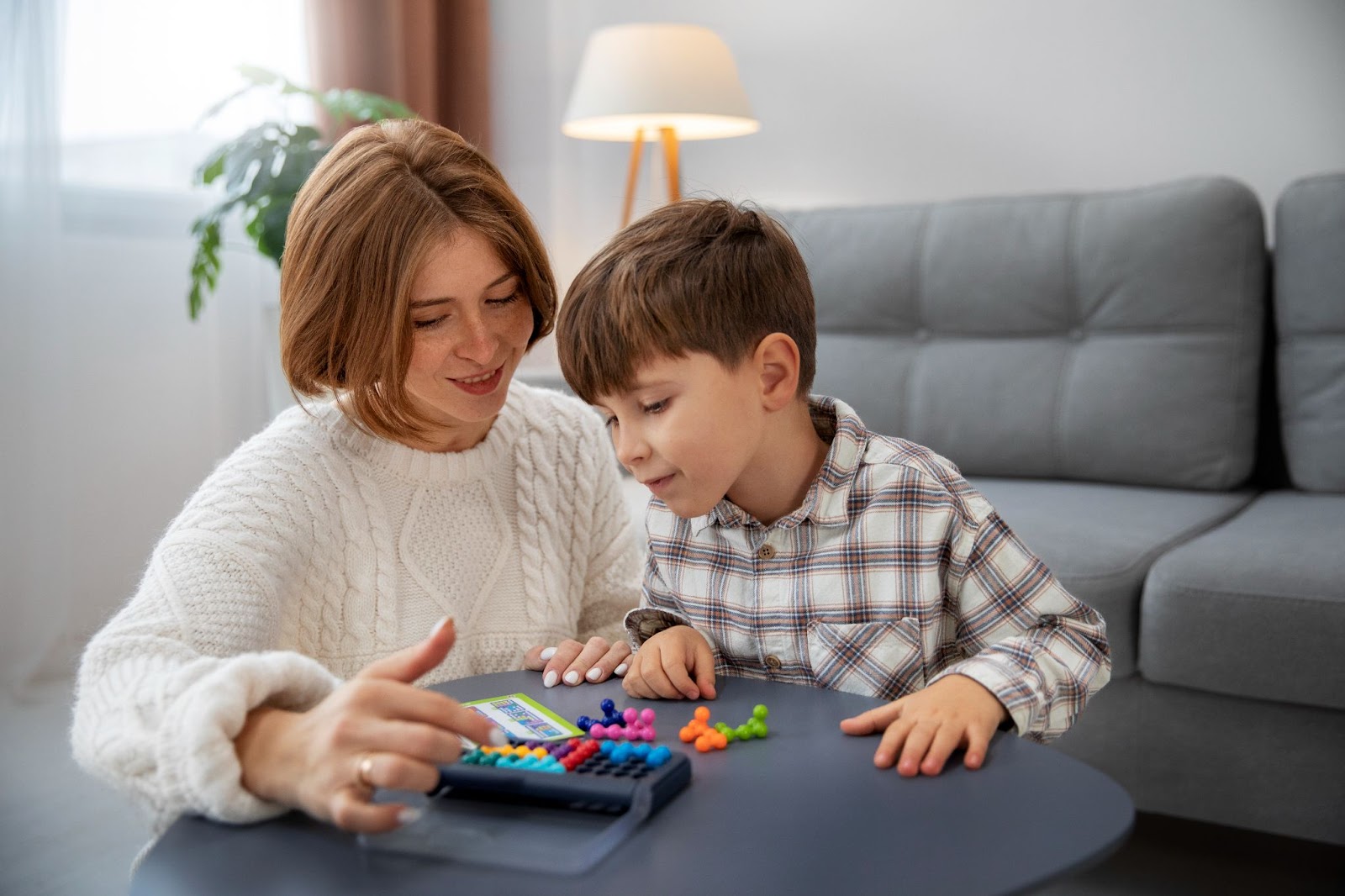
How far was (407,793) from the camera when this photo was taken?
2.56 feet

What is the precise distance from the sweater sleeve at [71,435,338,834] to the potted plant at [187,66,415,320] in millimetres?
1689

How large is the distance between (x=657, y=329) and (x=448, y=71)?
9.27 feet

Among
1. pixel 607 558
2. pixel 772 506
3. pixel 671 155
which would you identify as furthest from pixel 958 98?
pixel 772 506

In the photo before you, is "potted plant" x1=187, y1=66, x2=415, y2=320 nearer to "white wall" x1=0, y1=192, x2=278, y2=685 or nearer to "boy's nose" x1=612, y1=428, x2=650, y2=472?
"white wall" x1=0, y1=192, x2=278, y2=685

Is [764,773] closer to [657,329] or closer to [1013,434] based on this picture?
[657,329]

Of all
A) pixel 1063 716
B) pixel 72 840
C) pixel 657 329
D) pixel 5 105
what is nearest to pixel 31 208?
pixel 5 105

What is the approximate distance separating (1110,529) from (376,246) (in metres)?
1.34

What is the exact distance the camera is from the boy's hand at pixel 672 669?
3.15 feet

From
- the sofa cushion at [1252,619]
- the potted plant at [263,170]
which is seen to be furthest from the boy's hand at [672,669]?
the potted plant at [263,170]

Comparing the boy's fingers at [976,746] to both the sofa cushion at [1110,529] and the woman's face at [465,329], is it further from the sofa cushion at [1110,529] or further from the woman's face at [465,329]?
the sofa cushion at [1110,529]

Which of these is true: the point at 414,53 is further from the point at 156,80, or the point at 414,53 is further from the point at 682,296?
the point at 682,296

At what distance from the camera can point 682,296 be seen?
104cm

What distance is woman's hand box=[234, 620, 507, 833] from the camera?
706mm

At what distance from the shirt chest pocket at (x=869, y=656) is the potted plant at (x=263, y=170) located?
1.86 meters
